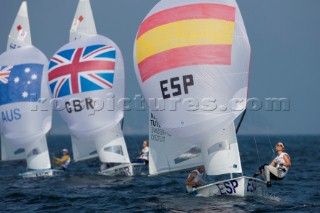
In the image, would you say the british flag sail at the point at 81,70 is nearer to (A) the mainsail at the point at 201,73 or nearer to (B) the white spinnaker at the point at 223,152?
(A) the mainsail at the point at 201,73

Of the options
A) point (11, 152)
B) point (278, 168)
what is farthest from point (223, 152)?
point (11, 152)

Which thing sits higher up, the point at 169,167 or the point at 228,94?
the point at 228,94

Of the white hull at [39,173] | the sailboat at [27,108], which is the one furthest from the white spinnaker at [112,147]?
the sailboat at [27,108]

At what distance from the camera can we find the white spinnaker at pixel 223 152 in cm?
1810

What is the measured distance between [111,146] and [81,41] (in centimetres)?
496

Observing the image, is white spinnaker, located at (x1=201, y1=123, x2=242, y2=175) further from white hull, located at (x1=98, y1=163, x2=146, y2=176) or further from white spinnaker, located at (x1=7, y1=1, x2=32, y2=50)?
white spinnaker, located at (x1=7, y1=1, x2=32, y2=50)

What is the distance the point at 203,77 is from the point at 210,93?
Answer: 51 cm

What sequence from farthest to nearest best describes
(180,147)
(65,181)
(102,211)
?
(65,181) → (180,147) → (102,211)

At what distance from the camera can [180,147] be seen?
65.2 feet

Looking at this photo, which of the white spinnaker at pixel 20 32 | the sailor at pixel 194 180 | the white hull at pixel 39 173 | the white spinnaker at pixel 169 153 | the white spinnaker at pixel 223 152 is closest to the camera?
the white spinnaker at pixel 223 152

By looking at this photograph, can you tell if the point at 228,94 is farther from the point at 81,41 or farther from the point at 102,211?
the point at 81,41

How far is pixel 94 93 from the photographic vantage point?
2608 cm

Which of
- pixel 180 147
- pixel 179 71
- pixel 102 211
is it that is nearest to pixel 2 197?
pixel 102 211

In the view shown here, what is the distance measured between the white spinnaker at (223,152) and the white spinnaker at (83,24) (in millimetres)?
13064
